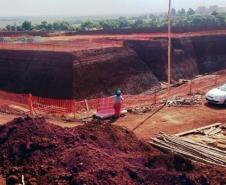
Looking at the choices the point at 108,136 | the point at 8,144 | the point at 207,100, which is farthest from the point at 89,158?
the point at 207,100

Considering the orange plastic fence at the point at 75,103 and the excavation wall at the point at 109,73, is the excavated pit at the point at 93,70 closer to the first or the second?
the excavation wall at the point at 109,73

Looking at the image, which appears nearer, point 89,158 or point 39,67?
point 89,158

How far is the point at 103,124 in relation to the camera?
16.2 m

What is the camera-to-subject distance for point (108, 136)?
1534cm

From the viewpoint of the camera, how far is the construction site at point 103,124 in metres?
12.9

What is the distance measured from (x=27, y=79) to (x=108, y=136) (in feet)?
69.9

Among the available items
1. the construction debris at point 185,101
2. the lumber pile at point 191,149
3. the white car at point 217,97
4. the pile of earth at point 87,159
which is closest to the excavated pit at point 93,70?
the construction debris at point 185,101

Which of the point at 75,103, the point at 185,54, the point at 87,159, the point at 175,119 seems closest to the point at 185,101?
the point at 175,119

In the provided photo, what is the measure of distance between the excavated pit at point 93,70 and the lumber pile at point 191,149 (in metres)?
16.5

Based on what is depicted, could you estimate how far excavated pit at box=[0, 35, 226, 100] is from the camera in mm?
32938

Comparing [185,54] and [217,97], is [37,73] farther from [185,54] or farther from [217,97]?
[185,54]

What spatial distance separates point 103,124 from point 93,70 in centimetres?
1852

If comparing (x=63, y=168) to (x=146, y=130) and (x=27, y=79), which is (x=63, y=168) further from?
(x=27, y=79)

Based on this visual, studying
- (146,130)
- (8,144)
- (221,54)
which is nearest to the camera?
(8,144)
